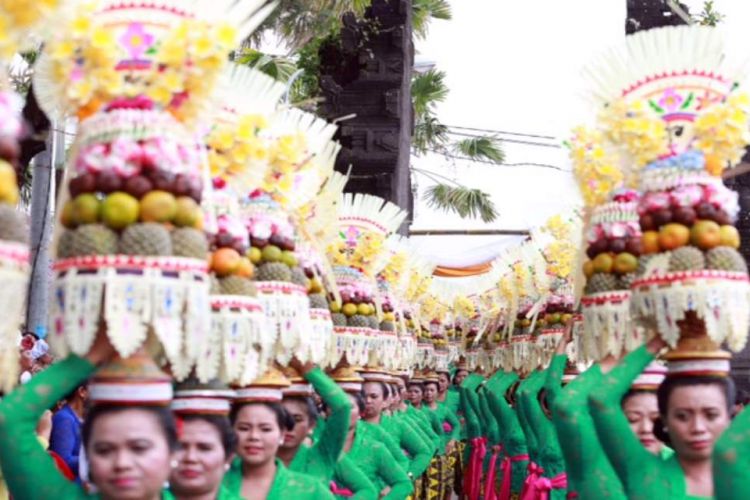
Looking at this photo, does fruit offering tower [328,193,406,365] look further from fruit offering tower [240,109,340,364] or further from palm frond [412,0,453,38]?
palm frond [412,0,453,38]

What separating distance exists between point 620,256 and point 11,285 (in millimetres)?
2624

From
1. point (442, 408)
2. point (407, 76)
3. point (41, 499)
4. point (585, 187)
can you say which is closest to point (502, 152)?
point (442, 408)

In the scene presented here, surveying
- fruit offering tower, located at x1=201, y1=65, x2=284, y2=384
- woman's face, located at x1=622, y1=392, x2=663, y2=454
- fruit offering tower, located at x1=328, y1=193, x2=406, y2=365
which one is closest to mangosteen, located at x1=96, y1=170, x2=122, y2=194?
fruit offering tower, located at x1=201, y1=65, x2=284, y2=384

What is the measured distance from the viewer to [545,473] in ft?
32.1

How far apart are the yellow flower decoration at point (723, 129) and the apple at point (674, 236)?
0.32 meters

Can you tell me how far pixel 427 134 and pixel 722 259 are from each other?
19.0 metres

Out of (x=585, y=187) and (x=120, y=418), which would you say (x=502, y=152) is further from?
(x=120, y=418)

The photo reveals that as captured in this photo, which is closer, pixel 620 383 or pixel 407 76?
pixel 620 383

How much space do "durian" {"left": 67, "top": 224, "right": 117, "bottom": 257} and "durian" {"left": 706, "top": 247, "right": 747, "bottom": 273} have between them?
2103 millimetres

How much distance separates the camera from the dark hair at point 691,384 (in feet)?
14.4

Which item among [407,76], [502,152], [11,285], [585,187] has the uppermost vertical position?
[502,152]

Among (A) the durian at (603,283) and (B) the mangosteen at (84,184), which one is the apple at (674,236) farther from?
(B) the mangosteen at (84,184)

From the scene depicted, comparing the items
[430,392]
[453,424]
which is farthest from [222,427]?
[453,424]

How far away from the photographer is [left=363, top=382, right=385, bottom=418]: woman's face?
882 centimetres
